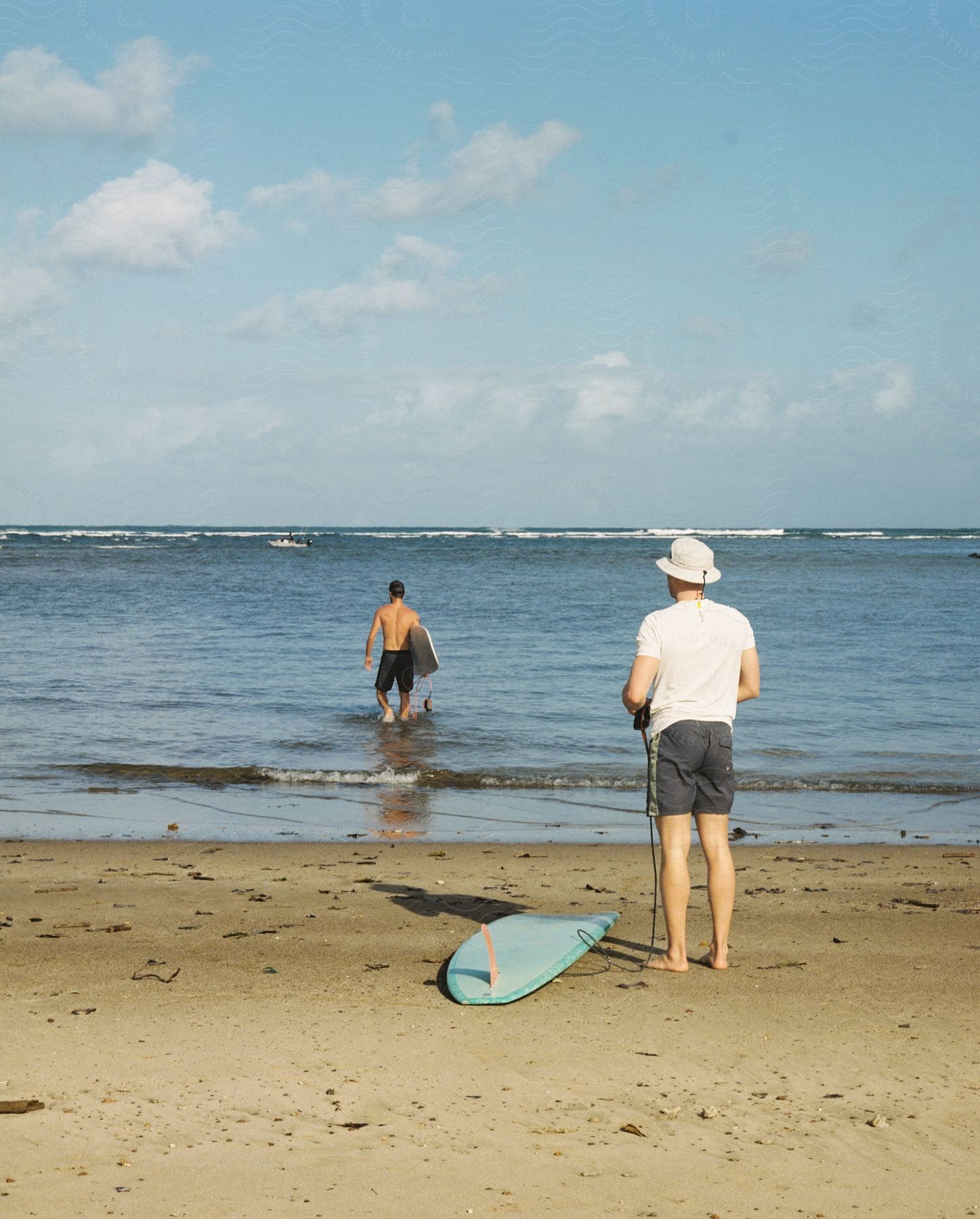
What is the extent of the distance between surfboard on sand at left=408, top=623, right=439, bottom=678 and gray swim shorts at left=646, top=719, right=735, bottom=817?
8.95 meters

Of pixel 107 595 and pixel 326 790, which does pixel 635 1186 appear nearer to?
pixel 326 790

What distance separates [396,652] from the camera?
13.9 m

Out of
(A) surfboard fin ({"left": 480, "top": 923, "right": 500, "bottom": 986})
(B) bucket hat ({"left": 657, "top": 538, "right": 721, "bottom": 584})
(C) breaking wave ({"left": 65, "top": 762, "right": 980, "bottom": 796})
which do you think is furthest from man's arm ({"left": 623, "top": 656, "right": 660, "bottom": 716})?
(C) breaking wave ({"left": 65, "top": 762, "right": 980, "bottom": 796})

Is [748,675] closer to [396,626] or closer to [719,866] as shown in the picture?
[719,866]

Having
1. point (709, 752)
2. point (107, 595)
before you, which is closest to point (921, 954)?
point (709, 752)

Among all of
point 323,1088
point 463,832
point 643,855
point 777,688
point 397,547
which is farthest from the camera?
point 397,547

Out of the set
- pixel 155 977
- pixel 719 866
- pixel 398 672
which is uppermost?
pixel 719 866

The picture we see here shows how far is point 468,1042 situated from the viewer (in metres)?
4.29

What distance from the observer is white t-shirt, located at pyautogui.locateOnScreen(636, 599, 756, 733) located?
485 centimetres

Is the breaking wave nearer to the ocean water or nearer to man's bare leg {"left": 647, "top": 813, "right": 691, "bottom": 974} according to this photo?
the ocean water

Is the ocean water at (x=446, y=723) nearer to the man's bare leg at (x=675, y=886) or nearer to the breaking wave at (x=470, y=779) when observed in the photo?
the breaking wave at (x=470, y=779)

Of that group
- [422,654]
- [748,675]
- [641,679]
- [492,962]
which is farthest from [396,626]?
[492,962]

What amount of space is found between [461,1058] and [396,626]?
32.6ft

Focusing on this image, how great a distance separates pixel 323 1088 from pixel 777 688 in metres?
12.7
